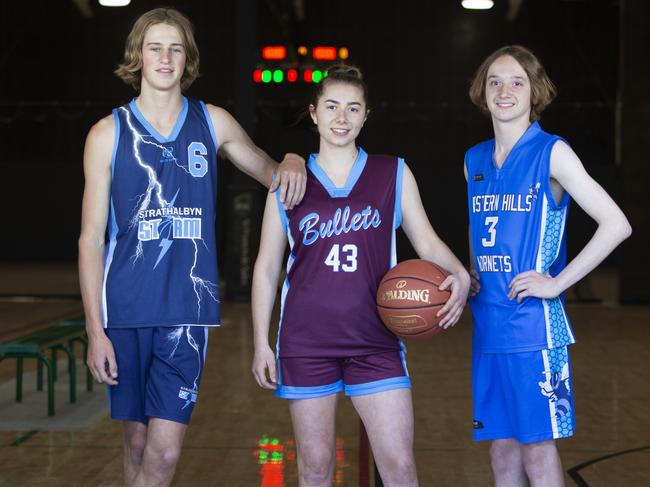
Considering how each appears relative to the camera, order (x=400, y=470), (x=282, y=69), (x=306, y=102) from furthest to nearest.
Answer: (x=282, y=69) < (x=306, y=102) < (x=400, y=470)

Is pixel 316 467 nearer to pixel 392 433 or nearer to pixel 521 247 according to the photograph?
pixel 392 433

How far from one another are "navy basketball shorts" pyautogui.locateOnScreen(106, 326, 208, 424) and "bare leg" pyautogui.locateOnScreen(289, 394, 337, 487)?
0.31 metres

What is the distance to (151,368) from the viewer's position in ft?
8.74

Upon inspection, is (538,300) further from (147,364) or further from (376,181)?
(147,364)

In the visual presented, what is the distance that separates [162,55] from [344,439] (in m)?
2.55

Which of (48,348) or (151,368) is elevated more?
(151,368)

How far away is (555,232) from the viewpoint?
2.68 metres

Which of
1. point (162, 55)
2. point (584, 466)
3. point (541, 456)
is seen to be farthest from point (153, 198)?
point (584, 466)

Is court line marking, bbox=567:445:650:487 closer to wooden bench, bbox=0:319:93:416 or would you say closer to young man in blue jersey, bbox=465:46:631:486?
young man in blue jersey, bbox=465:46:631:486

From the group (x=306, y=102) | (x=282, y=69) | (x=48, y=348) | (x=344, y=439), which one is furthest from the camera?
(x=282, y=69)

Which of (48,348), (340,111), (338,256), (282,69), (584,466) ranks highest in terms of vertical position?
(282,69)

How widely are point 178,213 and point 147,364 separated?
432mm

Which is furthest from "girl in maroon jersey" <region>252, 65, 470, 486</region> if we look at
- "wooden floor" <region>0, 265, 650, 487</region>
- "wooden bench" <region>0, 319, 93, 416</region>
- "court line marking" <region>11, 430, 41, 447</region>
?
"wooden bench" <region>0, 319, 93, 416</region>

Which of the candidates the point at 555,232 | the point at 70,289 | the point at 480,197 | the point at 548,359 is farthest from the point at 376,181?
the point at 70,289
